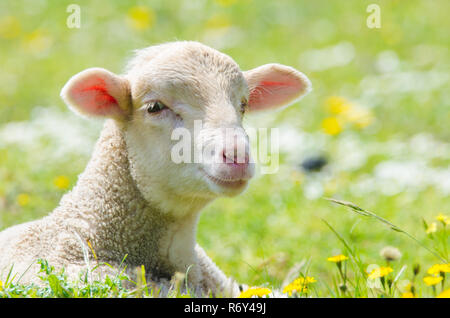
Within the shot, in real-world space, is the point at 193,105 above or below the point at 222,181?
above

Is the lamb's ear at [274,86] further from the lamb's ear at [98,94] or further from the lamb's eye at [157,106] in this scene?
the lamb's ear at [98,94]

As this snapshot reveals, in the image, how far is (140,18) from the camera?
11.8m

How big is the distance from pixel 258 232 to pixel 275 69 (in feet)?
7.08

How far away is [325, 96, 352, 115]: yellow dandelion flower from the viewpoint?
955cm

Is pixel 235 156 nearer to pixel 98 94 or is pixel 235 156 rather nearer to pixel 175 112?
pixel 175 112

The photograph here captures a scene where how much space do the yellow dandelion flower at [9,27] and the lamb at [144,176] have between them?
9116 mm

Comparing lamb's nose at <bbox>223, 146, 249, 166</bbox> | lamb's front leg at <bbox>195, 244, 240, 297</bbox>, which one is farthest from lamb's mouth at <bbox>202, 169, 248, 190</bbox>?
lamb's front leg at <bbox>195, 244, 240, 297</bbox>

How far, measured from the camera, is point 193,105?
12.6 feet

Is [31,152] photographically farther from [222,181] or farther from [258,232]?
[222,181]

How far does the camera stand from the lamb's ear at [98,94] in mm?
3842

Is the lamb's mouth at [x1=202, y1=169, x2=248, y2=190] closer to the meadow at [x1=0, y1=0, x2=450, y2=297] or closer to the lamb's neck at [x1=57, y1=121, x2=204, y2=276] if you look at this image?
the lamb's neck at [x1=57, y1=121, x2=204, y2=276]

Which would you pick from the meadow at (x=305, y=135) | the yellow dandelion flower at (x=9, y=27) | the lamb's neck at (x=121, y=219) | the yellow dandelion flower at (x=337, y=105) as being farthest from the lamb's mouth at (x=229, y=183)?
the yellow dandelion flower at (x=9, y=27)

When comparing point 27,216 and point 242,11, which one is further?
point 242,11
